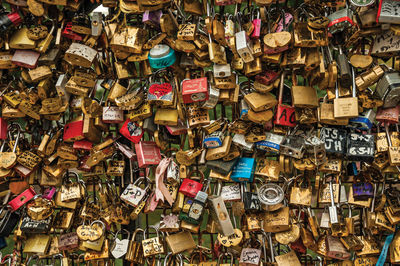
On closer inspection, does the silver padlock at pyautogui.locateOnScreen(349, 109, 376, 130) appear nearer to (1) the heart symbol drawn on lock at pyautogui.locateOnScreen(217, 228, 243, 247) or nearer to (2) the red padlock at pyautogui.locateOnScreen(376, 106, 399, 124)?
(2) the red padlock at pyautogui.locateOnScreen(376, 106, 399, 124)

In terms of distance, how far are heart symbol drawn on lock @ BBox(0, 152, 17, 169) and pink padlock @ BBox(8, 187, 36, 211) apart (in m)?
0.23

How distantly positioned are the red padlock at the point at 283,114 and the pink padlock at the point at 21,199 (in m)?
1.77

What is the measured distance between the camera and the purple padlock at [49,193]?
133 inches

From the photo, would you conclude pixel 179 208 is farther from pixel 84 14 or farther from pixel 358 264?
pixel 84 14

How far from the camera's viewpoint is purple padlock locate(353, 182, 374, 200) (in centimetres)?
304

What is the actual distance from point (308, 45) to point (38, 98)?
180 cm

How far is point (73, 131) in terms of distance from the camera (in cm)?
322

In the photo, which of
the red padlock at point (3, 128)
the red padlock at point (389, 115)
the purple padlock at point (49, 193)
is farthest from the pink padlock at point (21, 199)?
the red padlock at point (389, 115)

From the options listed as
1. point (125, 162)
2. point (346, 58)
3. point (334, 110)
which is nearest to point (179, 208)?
point (125, 162)

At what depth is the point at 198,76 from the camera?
318cm

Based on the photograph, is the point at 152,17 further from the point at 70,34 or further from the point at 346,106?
the point at 346,106

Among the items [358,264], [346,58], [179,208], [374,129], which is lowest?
[358,264]

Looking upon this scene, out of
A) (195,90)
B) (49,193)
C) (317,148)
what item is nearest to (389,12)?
(317,148)

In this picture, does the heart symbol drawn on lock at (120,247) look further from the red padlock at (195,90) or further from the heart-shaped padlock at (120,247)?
the red padlock at (195,90)
